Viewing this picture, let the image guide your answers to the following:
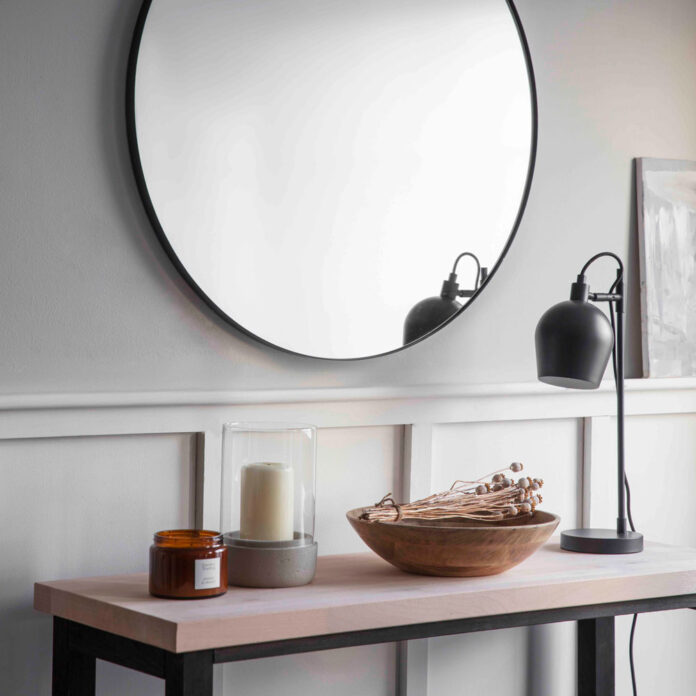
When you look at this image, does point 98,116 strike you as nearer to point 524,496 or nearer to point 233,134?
point 233,134

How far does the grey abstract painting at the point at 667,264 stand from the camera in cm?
251

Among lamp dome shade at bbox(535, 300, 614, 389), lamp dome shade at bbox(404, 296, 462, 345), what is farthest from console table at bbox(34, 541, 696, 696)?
lamp dome shade at bbox(404, 296, 462, 345)

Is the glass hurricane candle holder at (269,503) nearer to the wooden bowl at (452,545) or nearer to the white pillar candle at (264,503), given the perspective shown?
the white pillar candle at (264,503)

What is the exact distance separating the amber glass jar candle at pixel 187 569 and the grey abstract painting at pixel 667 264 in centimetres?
121

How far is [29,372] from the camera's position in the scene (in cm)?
185

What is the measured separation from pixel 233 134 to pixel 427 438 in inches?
27.7

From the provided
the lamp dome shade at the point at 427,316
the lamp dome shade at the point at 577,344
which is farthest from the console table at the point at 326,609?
the lamp dome shade at the point at 427,316

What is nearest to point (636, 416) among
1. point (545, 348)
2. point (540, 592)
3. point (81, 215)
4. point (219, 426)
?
point (545, 348)

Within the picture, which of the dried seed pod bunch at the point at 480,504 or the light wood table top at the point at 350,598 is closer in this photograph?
the light wood table top at the point at 350,598

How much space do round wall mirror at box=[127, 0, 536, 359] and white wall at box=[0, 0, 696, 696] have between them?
52 mm

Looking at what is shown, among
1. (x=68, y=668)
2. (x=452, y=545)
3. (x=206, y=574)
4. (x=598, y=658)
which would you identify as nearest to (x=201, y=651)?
(x=206, y=574)

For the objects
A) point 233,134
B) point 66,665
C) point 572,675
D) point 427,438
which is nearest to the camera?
point 66,665

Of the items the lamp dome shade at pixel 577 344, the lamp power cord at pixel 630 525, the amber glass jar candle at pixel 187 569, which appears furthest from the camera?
the lamp power cord at pixel 630 525

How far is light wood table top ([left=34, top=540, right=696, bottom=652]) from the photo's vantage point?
1.58 m
